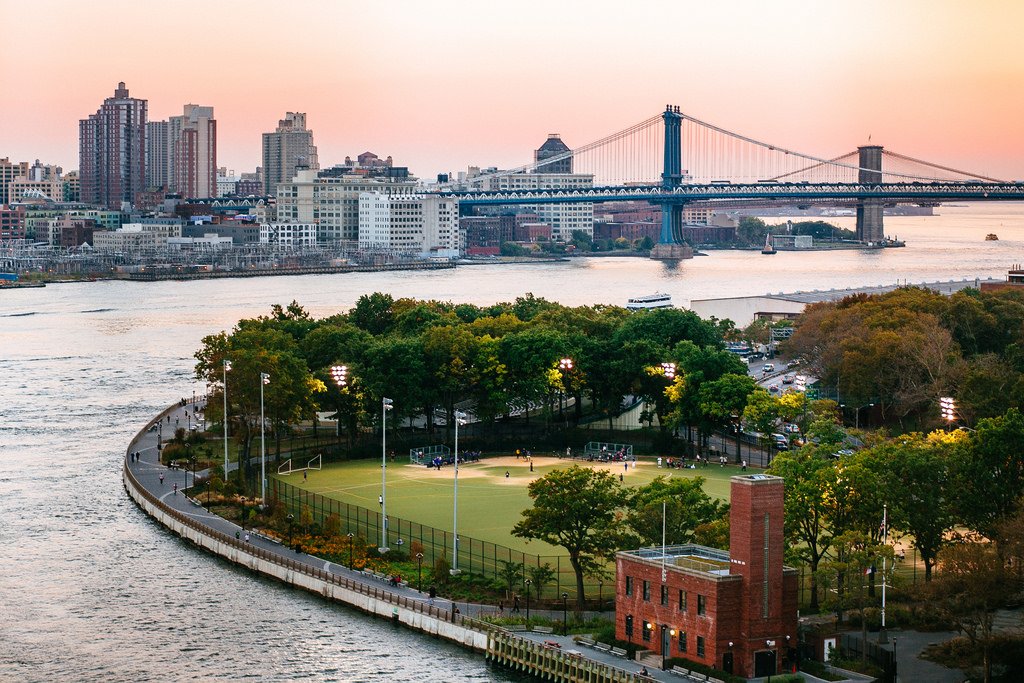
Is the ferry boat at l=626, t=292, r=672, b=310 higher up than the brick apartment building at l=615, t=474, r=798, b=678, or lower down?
higher up

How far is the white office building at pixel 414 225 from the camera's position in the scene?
547 ft

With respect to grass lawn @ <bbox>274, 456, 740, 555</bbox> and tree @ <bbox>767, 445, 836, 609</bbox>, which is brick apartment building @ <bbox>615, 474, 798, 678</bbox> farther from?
grass lawn @ <bbox>274, 456, 740, 555</bbox>

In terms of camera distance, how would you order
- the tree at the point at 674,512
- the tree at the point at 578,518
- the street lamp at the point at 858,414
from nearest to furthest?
the tree at the point at 674,512, the tree at the point at 578,518, the street lamp at the point at 858,414

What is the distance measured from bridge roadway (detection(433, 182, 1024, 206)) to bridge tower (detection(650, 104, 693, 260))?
4.35 feet

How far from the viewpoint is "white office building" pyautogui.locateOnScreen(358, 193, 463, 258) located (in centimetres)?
16662

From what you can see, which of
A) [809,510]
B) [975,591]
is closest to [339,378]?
[809,510]

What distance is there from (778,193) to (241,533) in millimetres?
112363

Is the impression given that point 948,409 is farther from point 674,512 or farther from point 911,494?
point 674,512

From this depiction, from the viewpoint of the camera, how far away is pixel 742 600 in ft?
79.1

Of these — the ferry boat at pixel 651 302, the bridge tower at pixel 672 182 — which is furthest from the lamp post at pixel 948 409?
the bridge tower at pixel 672 182

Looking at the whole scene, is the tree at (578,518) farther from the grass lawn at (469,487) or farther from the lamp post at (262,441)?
the lamp post at (262,441)

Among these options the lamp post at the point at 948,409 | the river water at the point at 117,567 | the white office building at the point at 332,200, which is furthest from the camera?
the white office building at the point at 332,200

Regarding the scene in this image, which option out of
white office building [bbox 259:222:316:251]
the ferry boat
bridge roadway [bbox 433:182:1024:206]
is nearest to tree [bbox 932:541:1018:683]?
the ferry boat

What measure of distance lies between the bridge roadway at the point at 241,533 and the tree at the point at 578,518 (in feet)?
4.17
